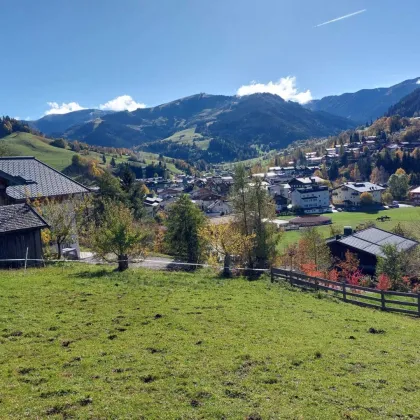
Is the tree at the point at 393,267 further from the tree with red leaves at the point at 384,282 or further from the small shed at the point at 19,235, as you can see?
the small shed at the point at 19,235

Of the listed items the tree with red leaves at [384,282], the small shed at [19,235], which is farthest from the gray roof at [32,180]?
the tree with red leaves at [384,282]

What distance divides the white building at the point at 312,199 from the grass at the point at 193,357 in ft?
420

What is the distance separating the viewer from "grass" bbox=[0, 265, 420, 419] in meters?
8.73

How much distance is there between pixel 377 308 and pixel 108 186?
50.7 metres

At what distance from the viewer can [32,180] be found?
109ft

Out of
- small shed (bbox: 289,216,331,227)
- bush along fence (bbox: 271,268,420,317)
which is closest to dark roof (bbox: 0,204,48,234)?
bush along fence (bbox: 271,268,420,317)

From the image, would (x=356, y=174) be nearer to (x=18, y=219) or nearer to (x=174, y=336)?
(x=18, y=219)

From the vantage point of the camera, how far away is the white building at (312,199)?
473ft

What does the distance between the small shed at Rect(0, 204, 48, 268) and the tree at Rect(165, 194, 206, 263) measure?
21552 mm

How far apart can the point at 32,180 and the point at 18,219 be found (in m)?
11.0

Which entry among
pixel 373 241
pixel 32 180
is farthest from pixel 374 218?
pixel 32 180

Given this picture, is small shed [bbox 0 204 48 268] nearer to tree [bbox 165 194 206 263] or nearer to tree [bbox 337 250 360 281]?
tree [bbox 165 194 206 263]

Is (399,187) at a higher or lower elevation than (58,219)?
higher

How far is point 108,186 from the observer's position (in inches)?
2496
